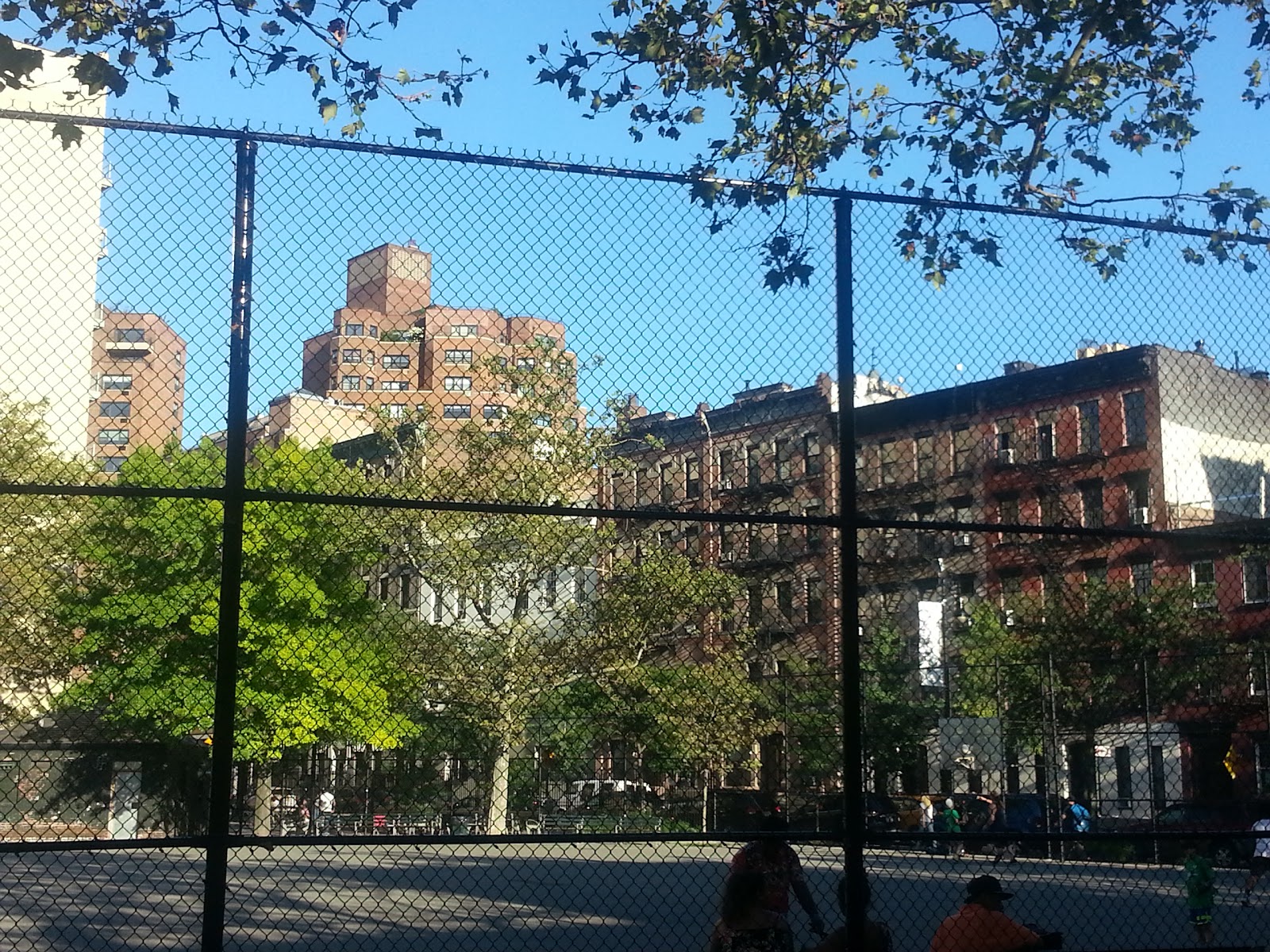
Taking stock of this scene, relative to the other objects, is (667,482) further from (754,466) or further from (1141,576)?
(1141,576)

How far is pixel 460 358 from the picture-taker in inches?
285

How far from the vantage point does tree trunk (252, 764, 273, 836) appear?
6297 mm

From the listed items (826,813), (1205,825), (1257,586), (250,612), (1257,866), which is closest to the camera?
(826,813)

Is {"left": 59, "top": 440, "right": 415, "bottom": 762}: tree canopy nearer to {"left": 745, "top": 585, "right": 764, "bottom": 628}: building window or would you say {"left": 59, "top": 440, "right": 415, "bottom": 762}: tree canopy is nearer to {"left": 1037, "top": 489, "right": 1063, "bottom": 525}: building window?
{"left": 745, "top": 585, "right": 764, "bottom": 628}: building window

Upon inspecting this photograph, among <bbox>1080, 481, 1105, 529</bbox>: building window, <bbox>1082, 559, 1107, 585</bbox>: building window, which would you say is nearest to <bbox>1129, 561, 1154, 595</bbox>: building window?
<bbox>1082, 559, 1107, 585</bbox>: building window

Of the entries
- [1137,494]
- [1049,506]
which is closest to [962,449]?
[1049,506]

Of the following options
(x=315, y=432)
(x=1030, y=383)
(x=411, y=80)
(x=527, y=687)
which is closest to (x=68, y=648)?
(x=315, y=432)

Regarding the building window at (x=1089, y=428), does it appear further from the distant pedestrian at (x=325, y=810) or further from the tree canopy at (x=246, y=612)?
the distant pedestrian at (x=325, y=810)

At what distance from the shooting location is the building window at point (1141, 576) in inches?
389

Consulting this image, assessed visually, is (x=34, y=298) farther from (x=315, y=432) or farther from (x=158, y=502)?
(x=158, y=502)

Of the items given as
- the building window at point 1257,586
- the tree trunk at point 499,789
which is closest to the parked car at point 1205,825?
the building window at point 1257,586

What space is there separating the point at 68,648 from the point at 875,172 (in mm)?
6865

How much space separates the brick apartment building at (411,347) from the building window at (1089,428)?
15.4 feet

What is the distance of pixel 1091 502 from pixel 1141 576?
0.67m
